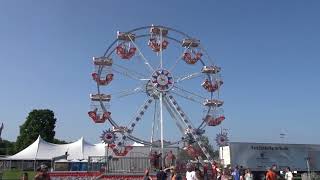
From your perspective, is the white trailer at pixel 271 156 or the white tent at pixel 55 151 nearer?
the white trailer at pixel 271 156

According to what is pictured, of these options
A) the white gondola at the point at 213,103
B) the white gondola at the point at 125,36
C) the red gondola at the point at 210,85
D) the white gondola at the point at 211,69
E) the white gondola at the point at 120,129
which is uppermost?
the white gondola at the point at 125,36

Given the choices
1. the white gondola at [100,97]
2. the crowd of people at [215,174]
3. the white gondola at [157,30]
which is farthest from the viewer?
the white gondola at [157,30]

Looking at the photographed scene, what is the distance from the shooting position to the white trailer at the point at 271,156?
37.9 m

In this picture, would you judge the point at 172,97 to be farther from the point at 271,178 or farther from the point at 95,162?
the point at 271,178

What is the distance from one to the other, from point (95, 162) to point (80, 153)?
3079 cm

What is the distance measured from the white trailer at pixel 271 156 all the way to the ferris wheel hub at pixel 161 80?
7.04 meters

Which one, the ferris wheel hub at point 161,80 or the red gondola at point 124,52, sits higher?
the red gondola at point 124,52

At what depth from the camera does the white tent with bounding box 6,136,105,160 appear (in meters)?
58.7

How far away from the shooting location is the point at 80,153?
61.5 metres

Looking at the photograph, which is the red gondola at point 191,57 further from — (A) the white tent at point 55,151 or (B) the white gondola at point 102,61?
(A) the white tent at point 55,151

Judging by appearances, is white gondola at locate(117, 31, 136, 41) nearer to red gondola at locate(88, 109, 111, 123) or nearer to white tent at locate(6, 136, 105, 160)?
red gondola at locate(88, 109, 111, 123)

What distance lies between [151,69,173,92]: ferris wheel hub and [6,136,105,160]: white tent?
22756 mm

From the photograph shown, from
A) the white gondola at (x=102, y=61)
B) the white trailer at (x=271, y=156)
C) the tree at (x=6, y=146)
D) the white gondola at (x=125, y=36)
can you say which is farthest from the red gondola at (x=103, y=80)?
the tree at (x=6, y=146)

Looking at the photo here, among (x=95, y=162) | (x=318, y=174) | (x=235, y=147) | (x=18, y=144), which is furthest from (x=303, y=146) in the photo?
(x=18, y=144)
